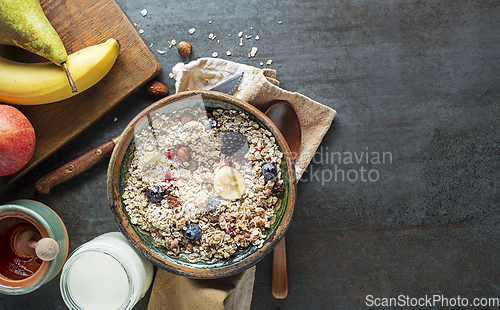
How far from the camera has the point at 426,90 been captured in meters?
1.18

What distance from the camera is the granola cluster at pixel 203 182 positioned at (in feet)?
2.99

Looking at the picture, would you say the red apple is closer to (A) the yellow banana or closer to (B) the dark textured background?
(A) the yellow banana

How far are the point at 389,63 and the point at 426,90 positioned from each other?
19cm

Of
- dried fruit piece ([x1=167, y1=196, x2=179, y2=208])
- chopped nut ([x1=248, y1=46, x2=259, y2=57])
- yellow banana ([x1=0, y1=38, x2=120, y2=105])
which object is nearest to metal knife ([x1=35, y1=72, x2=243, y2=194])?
chopped nut ([x1=248, y1=46, x2=259, y2=57])

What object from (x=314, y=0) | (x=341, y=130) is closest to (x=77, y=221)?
(x=341, y=130)

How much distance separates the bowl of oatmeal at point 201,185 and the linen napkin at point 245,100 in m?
0.14

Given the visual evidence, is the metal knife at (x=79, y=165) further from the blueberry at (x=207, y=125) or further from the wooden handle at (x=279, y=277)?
the wooden handle at (x=279, y=277)

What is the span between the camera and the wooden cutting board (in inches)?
41.8

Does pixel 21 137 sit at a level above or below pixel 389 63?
above

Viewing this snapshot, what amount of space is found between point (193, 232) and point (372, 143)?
0.78 m

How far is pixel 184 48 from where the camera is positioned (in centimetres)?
108

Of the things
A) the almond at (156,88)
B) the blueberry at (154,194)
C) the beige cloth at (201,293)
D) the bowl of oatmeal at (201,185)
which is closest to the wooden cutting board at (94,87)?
the almond at (156,88)

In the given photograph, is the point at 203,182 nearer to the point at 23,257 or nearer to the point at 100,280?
the point at 100,280

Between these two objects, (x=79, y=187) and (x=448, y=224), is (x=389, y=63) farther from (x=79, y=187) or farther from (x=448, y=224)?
(x=79, y=187)
